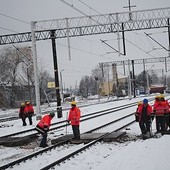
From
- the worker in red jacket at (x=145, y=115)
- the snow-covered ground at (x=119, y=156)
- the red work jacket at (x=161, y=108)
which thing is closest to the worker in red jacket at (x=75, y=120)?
the snow-covered ground at (x=119, y=156)

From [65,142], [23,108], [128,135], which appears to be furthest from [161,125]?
[23,108]

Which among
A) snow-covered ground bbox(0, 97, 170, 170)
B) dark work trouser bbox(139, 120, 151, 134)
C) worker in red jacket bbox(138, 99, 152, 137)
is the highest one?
worker in red jacket bbox(138, 99, 152, 137)

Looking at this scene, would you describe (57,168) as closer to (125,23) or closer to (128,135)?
(128,135)

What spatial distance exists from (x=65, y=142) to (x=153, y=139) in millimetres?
3670

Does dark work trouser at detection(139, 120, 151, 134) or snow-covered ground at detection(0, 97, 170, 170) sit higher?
dark work trouser at detection(139, 120, 151, 134)

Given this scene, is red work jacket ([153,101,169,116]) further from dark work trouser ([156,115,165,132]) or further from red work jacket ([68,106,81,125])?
red work jacket ([68,106,81,125])

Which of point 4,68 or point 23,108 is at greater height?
point 4,68

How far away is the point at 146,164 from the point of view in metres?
9.34

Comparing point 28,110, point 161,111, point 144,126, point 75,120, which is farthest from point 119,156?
point 28,110

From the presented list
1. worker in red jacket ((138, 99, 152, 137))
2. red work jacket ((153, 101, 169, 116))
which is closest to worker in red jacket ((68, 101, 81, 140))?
worker in red jacket ((138, 99, 152, 137))

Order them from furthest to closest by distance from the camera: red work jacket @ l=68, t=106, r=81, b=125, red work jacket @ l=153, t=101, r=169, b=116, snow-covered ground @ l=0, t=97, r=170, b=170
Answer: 1. red work jacket @ l=153, t=101, r=169, b=116
2. red work jacket @ l=68, t=106, r=81, b=125
3. snow-covered ground @ l=0, t=97, r=170, b=170

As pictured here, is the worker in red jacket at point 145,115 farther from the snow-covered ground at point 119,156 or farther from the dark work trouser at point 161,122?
the snow-covered ground at point 119,156

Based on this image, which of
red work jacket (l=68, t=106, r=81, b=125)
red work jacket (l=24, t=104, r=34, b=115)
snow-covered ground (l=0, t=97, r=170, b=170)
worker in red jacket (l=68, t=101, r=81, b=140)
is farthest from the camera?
red work jacket (l=24, t=104, r=34, b=115)

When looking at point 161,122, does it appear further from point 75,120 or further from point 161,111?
point 75,120
